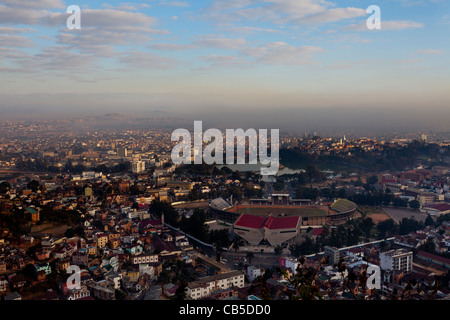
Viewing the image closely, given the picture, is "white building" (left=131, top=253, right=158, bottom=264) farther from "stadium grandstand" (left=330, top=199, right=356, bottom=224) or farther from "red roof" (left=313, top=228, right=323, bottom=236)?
"stadium grandstand" (left=330, top=199, right=356, bottom=224)

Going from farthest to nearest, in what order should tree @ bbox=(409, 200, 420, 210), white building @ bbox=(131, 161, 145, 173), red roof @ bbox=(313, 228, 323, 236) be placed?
white building @ bbox=(131, 161, 145, 173) < tree @ bbox=(409, 200, 420, 210) < red roof @ bbox=(313, 228, 323, 236)

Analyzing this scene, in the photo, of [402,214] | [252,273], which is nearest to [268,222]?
[252,273]

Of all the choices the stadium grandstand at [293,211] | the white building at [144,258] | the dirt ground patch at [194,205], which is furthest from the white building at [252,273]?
the dirt ground patch at [194,205]

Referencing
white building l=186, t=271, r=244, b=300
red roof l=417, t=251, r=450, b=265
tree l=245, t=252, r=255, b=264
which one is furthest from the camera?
tree l=245, t=252, r=255, b=264

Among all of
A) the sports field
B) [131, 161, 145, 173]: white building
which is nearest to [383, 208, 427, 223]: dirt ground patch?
the sports field

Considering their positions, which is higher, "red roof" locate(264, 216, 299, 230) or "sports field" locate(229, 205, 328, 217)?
"red roof" locate(264, 216, 299, 230)

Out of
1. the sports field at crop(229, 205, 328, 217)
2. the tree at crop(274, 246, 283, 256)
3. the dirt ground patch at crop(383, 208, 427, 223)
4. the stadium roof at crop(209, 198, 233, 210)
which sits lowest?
the dirt ground patch at crop(383, 208, 427, 223)

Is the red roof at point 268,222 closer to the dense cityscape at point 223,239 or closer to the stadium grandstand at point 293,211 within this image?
the dense cityscape at point 223,239
